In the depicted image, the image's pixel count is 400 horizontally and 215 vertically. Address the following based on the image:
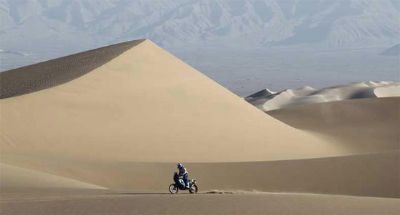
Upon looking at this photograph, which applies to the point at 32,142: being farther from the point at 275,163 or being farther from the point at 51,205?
the point at 51,205

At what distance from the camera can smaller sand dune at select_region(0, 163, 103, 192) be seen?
15.3m

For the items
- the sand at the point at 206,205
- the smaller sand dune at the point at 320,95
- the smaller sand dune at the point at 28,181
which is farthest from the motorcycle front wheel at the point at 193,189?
the smaller sand dune at the point at 320,95

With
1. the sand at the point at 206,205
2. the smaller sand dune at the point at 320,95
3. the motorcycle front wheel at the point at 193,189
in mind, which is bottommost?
the sand at the point at 206,205

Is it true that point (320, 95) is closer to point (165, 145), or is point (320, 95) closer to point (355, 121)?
point (355, 121)

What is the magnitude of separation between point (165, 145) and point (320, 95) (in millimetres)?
76020

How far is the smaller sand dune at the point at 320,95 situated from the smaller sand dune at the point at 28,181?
236 ft

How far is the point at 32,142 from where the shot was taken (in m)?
26.3

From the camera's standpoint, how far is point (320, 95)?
333 ft

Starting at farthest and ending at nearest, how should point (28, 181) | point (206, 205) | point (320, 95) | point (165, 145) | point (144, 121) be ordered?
point (320, 95)
point (144, 121)
point (165, 145)
point (28, 181)
point (206, 205)

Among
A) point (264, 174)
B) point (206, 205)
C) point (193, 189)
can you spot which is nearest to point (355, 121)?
point (264, 174)

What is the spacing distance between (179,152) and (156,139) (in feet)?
5.71

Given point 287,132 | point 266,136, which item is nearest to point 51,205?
point 266,136

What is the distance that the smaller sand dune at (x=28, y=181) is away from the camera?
601 inches

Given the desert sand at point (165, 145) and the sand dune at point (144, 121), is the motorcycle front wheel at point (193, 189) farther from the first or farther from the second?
the sand dune at point (144, 121)
